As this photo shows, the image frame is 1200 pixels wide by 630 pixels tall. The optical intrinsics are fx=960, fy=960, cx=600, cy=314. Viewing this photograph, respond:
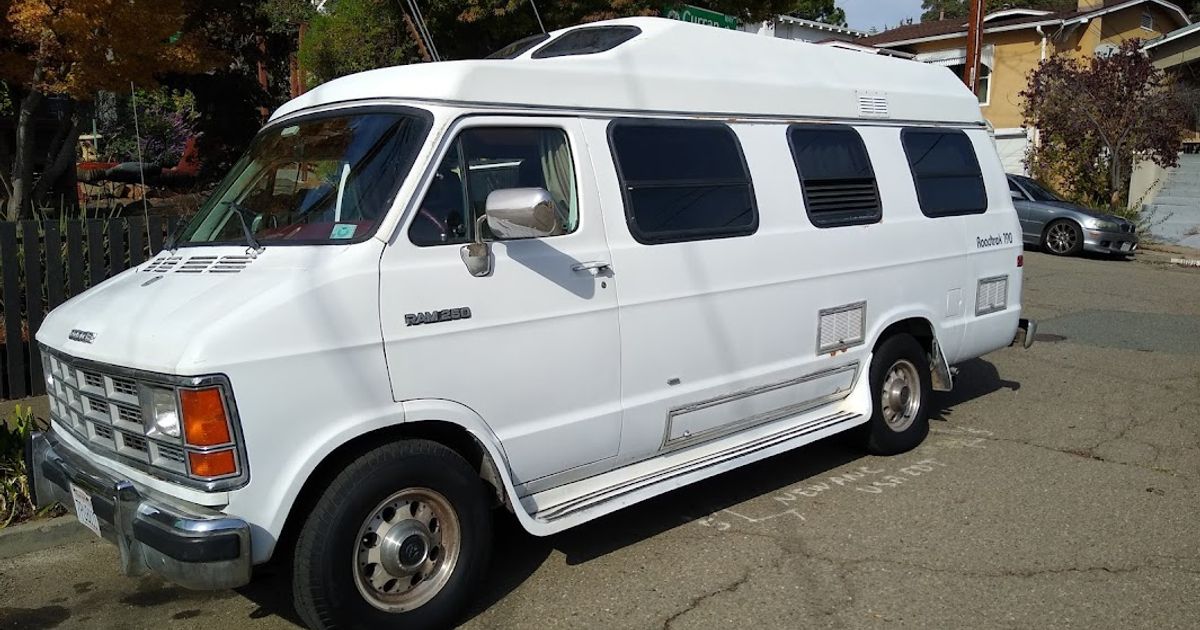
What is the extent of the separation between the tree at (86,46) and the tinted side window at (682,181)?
6291 mm

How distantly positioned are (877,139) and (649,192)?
2.17 metres

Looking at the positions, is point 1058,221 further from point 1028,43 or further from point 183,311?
point 183,311

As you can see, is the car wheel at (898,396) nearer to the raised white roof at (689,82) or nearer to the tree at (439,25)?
the raised white roof at (689,82)

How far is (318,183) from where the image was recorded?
4.27 m

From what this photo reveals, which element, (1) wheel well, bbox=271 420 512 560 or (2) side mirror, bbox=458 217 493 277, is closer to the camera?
(1) wheel well, bbox=271 420 512 560

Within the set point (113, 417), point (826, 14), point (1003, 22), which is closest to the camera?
point (113, 417)

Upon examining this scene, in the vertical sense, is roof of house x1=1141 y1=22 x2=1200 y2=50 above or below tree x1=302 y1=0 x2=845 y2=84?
above

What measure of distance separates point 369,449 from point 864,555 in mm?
2565

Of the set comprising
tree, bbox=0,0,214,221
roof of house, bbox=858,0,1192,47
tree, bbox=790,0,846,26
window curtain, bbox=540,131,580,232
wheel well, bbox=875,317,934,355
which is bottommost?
wheel well, bbox=875,317,934,355

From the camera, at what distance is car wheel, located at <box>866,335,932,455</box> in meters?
6.17

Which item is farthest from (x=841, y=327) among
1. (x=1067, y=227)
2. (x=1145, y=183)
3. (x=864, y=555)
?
(x=1145, y=183)

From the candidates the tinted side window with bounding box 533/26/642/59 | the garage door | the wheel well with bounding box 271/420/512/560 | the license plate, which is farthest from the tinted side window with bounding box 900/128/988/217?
the garage door

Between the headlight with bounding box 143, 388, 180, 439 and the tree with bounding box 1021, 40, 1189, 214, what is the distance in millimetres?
22751

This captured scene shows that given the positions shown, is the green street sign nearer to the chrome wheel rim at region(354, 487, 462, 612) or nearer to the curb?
the chrome wheel rim at region(354, 487, 462, 612)
